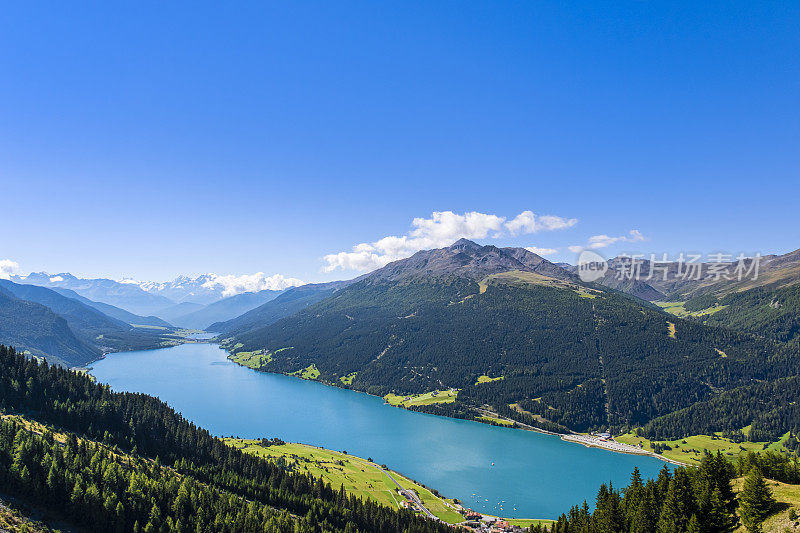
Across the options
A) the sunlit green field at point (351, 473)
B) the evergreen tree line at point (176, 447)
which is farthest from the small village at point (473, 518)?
the evergreen tree line at point (176, 447)

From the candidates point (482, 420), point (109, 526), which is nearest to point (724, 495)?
point (109, 526)

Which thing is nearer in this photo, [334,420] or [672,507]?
[672,507]

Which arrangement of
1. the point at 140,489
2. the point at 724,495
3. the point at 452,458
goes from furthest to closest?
the point at 452,458
the point at 140,489
the point at 724,495

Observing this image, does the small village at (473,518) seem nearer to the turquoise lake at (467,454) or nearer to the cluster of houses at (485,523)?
the cluster of houses at (485,523)

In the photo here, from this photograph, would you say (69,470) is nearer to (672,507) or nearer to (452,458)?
(672,507)

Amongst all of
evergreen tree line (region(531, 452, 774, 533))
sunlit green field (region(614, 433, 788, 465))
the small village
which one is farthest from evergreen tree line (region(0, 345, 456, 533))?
sunlit green field (region(614, 433, 788, 465))

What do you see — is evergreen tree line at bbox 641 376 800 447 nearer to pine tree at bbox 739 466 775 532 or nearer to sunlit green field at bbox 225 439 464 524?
sunlit green field at bbox 225 439 464 524

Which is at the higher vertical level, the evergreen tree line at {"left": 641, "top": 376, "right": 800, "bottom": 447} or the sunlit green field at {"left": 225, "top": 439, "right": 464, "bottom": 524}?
the evergreen tree line at {"left": 641, "top": 376, "right": 800, "bottom": 447}
